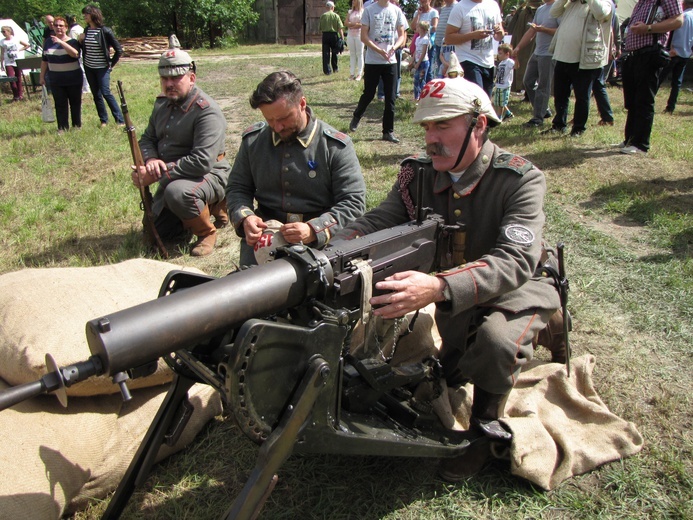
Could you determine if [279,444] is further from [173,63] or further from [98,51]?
[98,51]

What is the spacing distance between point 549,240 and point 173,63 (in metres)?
3.91

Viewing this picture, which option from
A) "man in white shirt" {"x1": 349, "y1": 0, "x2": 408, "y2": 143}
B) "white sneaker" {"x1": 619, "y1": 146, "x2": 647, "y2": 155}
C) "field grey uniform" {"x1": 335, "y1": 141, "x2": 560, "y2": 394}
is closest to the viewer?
"field grey uniform" {"x1": 335, "y1": 141, "x2": 560, "y2": 394}

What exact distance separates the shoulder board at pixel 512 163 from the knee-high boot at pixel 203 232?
326 cm

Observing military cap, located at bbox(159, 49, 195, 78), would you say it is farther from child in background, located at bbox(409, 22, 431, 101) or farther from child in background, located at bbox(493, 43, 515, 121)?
child in background, located at bbox(409, 22, 431, 101)

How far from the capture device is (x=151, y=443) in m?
2.33

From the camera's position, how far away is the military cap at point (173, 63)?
5027 millimetres

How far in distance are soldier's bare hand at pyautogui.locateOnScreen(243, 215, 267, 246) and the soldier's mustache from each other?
1377 mm

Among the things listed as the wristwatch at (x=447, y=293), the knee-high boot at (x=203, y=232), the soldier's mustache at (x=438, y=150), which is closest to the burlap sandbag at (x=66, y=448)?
the wristwatch at (x=447, y=293)

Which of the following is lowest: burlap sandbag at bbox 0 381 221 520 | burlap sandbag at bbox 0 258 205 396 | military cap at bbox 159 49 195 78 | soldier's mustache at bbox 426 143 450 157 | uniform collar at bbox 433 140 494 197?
burlap sandbag at bbox 0 381 221 520

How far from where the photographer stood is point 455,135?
273 centimetres

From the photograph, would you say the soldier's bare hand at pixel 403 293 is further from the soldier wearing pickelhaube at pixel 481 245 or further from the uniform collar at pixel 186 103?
the uniform collar at pixel 186 103

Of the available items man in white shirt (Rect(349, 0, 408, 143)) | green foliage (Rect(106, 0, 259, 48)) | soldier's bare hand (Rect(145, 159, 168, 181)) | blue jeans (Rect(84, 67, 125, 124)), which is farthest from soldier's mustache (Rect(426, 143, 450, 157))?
green foliage (Rect(106, 0, 259, 48))

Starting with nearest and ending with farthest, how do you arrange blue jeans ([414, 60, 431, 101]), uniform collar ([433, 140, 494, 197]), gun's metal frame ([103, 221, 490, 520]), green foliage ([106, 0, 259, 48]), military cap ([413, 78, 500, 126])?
gun's metal frame ([103, 221, 490, 520])
military cap ([413, 78, 500, 126])
uniform collar ([433, 140, 494, 197])
blue jeans ([414, 60, 431, 101])
green foliage ([106, 0, 259, 48])

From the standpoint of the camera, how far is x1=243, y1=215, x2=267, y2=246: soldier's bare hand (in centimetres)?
366
